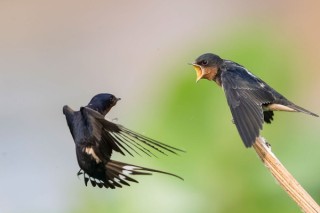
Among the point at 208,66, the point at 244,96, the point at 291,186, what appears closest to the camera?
the point at 291,186

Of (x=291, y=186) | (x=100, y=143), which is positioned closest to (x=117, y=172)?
(x=100, y=143)

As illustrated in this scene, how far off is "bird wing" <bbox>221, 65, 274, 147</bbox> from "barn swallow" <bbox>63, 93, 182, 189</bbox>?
0.25 metres

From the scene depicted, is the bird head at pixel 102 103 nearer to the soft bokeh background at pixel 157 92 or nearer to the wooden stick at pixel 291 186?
the wooden stick at pixel 291 186

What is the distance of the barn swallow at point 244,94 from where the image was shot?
10.3ft

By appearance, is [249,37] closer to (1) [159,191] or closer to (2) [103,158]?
(1) [159,191]

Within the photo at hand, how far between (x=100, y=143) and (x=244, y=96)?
0.53 m

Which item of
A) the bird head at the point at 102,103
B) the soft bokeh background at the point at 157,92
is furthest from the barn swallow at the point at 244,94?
the soft bokeh background at the point at 157,92

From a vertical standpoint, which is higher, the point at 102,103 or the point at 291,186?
the point at 102,103

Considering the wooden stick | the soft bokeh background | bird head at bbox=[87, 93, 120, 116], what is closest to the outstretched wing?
bird head at bbox=[87, 93, 120, 116]

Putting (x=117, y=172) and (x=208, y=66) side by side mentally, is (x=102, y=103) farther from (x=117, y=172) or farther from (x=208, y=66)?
(x=208, y=66)

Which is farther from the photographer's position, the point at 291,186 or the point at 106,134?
the point at 106,134

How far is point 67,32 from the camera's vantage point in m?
6.48

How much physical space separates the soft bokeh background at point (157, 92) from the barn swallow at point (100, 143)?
0.74 m

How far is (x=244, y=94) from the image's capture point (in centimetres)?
330
